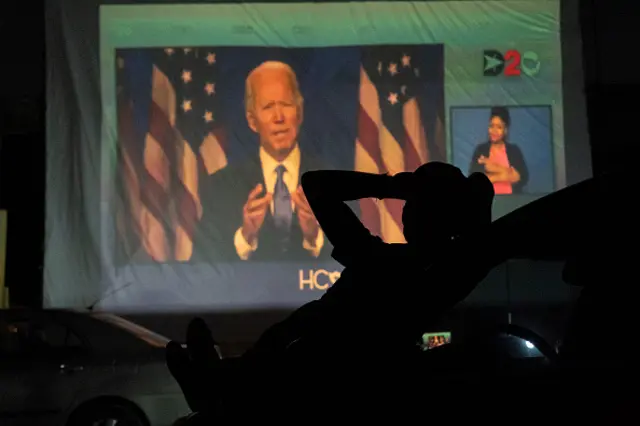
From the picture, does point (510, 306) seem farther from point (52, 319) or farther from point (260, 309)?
point (260, 309)

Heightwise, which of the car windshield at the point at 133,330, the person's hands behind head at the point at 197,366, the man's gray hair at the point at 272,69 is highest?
the man's gray hair at the point at 272,69

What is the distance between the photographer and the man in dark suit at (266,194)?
791 cm

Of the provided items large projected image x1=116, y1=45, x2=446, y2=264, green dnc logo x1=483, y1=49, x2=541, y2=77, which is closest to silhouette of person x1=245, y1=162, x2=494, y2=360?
large projected image x1=116, y1=45, x2=446, y2=264

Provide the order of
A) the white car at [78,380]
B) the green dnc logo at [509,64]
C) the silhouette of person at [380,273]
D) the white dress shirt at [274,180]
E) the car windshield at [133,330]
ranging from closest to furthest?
1. the silhouette of person at [380,273]
2. the white car at [78,380]
3. the car windshield at [133,330]
4. the white dress shirt at [274,180]
5. the green dnc logo at [509,64]

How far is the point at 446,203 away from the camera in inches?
75.7

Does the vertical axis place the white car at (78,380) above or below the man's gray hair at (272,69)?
below

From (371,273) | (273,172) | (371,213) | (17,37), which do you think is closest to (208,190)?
(273,172)

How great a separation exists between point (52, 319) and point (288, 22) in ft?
12.4

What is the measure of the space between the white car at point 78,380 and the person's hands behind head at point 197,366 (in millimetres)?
3030

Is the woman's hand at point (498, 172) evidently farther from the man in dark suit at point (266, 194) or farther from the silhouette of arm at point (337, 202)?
the silhouette of arm at point (337, 202)

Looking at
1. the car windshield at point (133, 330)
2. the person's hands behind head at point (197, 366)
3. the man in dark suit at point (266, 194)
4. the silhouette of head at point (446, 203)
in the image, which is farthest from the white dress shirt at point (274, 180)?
the silhouette of head at point (446, 203)

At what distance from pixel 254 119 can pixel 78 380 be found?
3416mm

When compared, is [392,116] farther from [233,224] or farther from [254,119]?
[233,224]

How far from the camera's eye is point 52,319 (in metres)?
5.66
